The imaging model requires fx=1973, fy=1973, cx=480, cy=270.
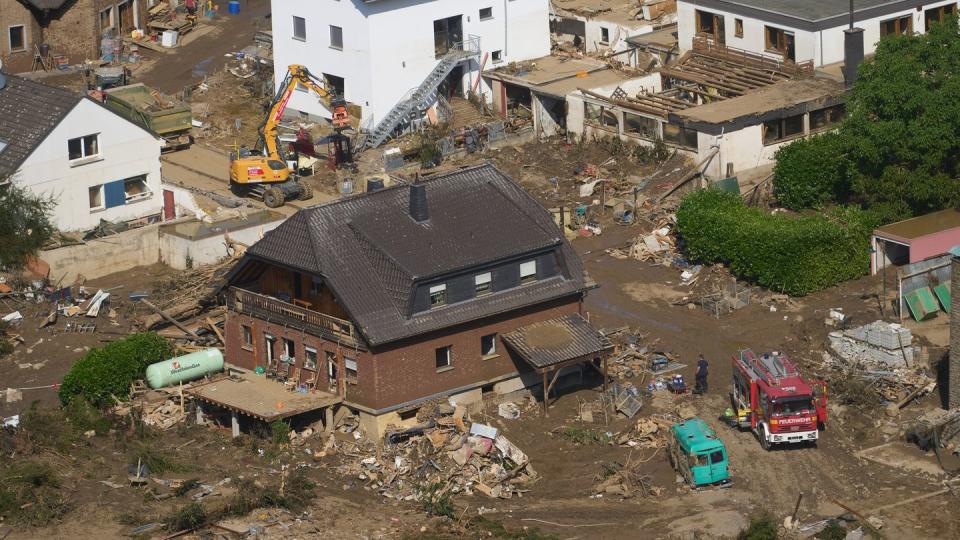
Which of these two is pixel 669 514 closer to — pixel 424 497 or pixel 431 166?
pixel 424 497

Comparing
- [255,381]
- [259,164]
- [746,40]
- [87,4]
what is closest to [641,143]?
[746,40]

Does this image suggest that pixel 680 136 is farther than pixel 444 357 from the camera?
Yes

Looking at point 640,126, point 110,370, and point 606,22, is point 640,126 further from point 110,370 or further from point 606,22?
point 110,370

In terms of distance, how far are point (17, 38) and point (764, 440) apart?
163 ft

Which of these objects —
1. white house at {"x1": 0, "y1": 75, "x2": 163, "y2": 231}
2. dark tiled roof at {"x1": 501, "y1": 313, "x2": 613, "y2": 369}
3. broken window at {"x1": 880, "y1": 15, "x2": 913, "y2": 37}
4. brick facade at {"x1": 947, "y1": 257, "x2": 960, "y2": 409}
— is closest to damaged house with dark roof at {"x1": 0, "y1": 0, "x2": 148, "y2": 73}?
white house at {"x1": 0, "y1": 75, "x2": 163, "y2": 231}

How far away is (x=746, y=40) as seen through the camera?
84.8 metres

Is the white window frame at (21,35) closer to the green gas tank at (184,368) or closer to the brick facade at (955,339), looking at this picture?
the green gas tank at (184,368)

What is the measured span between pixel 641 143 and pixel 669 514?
27839mm

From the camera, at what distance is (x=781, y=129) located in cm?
7812

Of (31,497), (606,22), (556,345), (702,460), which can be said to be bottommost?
(702,460)

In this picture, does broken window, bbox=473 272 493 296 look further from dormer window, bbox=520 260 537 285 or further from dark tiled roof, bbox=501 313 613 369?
dark tiled roof, bbox=501 313 613 369

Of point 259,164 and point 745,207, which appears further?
point 259,164

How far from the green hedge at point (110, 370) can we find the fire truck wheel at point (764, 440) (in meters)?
19.3

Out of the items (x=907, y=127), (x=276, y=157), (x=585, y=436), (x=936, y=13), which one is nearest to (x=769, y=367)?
(x=585, y=436)
